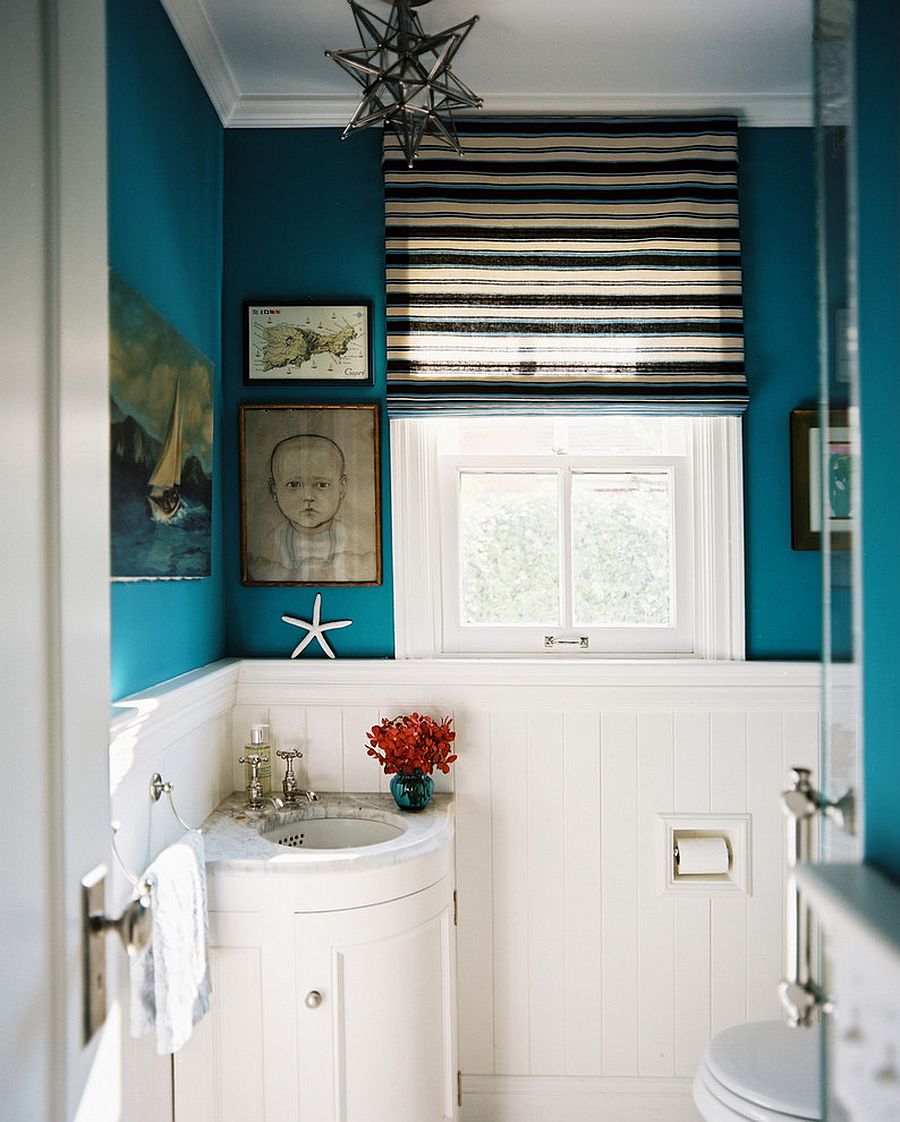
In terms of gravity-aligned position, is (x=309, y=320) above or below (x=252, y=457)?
above

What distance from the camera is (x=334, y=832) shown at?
223 cm

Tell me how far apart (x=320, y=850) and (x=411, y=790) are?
0.32 metres

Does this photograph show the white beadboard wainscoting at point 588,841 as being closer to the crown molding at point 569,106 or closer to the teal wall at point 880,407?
the crown molding at point 569,106

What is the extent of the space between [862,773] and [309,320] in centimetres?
203

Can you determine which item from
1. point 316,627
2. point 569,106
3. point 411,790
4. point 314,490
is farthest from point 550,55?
point 411,790

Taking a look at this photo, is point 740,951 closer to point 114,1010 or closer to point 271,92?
point 114,1010

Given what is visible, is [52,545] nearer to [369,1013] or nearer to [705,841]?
[369,1013]

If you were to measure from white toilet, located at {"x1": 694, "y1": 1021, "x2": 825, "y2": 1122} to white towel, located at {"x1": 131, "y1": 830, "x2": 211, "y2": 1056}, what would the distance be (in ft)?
3.29

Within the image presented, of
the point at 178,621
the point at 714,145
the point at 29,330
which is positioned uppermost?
the point at 714,145

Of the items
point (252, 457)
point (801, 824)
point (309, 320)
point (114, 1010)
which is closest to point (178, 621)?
point (252, 457)

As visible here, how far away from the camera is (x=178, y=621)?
6.72 ft

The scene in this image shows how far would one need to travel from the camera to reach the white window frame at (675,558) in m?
2.42

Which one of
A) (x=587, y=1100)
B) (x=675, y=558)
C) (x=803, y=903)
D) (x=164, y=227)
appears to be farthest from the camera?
(x=675, y=558)

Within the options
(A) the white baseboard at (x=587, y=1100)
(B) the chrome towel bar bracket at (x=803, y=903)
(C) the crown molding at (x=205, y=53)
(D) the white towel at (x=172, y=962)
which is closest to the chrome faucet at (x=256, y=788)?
(D) the white towel at (x=172, y=962)
